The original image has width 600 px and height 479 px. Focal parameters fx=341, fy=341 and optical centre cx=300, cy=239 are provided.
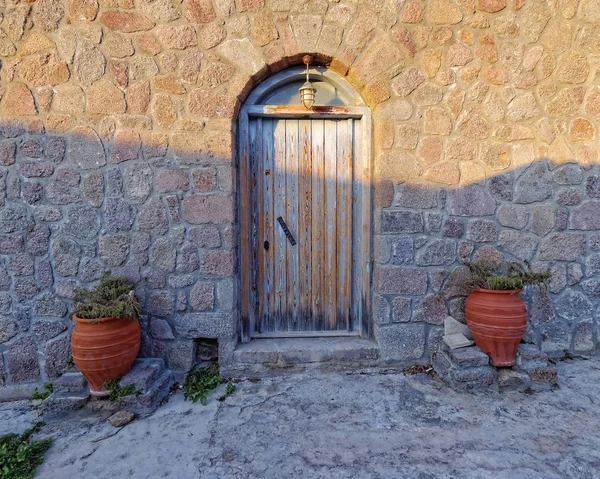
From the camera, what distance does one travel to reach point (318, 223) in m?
2.77

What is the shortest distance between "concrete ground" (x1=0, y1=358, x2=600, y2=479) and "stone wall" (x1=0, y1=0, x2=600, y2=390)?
0.47 meters

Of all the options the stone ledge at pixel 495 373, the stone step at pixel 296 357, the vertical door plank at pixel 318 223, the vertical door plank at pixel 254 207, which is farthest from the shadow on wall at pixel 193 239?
the vertical door plank at pixel 318 223

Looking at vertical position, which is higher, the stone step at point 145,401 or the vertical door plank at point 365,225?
the vertical door plank at point 365,225

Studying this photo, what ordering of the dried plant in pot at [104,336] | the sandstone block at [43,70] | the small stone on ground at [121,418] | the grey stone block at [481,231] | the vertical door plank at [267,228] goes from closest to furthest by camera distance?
the small stone on ground at [121,418] → the dried plant in pot at [104,336] → the sandstone block at [43,70] → the grey stone block at [481,231] → the vertical door plank at [267,228]

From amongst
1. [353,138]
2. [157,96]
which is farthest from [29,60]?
[353,138]

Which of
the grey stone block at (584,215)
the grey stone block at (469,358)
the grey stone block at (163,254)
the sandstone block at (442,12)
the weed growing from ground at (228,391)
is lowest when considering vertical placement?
the weed growing from ground at (228,391)

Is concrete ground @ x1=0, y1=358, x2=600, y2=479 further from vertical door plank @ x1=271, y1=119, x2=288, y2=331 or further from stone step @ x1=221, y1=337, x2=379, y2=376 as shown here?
→ vertical door plank @ x1=271, y1=119, x2=288, y2=331

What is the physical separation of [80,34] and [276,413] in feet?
9.39

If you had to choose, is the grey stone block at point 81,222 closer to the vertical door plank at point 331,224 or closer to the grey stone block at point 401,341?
the vertical door plank at point 331,224

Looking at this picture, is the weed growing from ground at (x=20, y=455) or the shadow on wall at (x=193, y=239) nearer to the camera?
the weed growing from ground at (x=20, y=455)

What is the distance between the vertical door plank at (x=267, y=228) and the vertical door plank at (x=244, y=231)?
13 cm

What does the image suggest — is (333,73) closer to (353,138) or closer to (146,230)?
(353,138)

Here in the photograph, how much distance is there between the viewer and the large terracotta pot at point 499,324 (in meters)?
2.29

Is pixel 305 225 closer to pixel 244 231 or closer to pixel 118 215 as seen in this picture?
pixel 244 231
